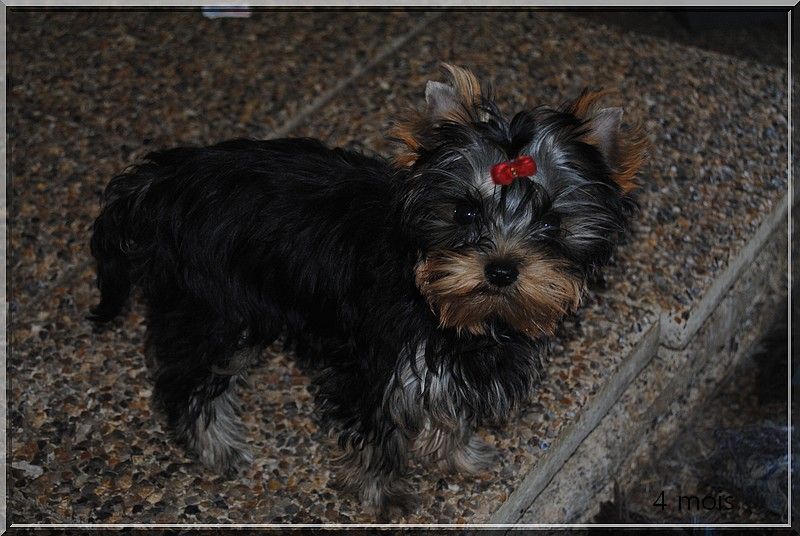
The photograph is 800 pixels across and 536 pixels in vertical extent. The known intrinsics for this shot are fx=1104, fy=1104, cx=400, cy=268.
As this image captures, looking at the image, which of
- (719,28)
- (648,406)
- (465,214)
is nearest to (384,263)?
(465,214)

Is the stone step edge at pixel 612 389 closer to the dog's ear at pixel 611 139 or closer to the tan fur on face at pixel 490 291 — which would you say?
the tan fur on face at pixel 490 291

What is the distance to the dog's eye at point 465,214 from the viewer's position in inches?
137

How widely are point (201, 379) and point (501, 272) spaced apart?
5.02 ft

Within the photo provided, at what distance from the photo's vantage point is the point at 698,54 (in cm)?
700

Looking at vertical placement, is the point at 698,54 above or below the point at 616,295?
above

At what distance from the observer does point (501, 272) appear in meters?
3.45

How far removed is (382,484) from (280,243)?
1.08 m

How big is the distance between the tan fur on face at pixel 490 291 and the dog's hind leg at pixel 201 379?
40.5 inches

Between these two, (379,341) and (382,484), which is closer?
(379,341)

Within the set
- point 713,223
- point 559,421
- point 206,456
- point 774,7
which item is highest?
point 774,7

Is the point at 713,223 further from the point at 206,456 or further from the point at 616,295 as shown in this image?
the point at 206,456

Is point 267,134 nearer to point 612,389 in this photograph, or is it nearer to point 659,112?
point 659,112

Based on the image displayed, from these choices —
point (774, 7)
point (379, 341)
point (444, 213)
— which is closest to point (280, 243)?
point (379, 341)

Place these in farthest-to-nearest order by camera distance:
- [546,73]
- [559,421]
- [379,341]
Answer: [546,73] → [559,421] → [379,341]
